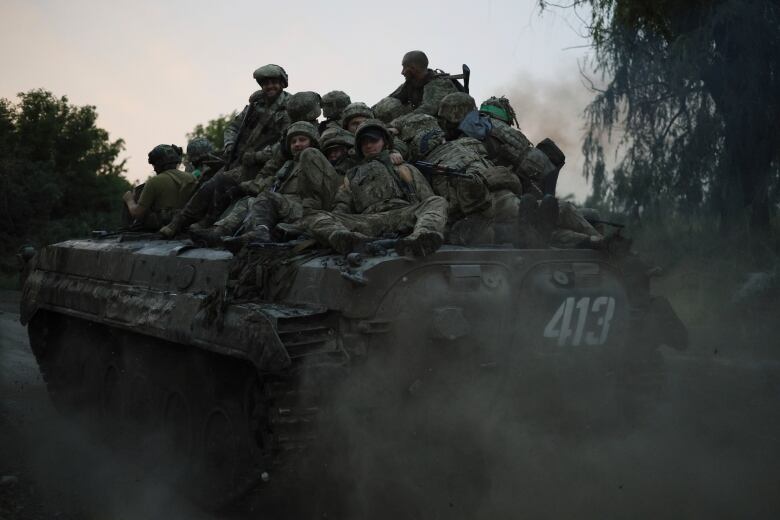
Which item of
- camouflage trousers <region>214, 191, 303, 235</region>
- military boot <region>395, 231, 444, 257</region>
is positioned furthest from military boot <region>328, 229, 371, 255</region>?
camouflage trousers <region>214, 191, 303, 235</region>

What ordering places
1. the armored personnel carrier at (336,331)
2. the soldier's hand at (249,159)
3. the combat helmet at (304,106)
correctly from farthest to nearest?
the soldier's hand at (249,159)
the combat helmet at (304,106)
the armored personnel carrier at (336,331)

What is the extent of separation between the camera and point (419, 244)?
6418 millimetres

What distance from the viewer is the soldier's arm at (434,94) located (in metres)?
9.67

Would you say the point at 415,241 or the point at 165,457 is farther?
the point at 165,457

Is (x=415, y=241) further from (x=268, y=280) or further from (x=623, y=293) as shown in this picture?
(x=623, y=293)

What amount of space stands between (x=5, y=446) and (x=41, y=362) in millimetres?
2469

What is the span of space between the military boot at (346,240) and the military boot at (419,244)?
0.32 m

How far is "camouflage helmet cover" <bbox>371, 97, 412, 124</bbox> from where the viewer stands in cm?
995

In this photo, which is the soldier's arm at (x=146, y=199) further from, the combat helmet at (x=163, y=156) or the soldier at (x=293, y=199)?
the soldier at (x=293, y=199)

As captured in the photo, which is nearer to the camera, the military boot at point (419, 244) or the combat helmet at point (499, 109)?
the military boot at point (419, 244)

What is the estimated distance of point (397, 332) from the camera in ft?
20.8

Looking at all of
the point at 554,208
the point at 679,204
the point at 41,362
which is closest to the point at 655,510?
the point at 554,208

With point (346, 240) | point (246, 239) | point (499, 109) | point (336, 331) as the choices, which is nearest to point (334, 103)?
point (499, 109)

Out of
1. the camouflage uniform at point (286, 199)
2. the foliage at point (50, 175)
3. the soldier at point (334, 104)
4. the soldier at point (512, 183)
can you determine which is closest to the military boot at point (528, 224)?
the soldier at point (512, 183)
